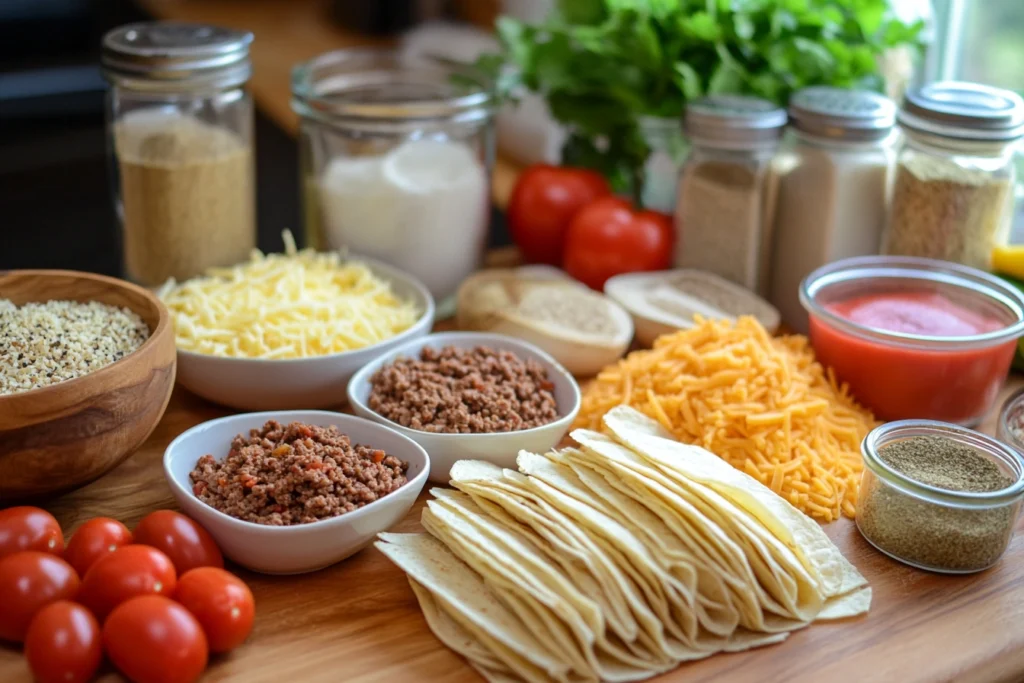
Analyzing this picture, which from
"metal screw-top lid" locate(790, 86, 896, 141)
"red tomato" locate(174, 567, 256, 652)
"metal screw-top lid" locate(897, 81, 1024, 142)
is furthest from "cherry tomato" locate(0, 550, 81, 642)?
"metal screw-top lid" locate(897, 81, 1024, 142)

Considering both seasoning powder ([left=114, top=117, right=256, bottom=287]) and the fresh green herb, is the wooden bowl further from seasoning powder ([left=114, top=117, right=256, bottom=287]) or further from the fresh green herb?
the fresh green herb

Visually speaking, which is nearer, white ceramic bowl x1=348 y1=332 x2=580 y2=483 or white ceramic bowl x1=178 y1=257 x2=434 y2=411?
white ceramic bowl x1=348 y1=332 x2=580 y2=483

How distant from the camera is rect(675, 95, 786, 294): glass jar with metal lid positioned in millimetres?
1982

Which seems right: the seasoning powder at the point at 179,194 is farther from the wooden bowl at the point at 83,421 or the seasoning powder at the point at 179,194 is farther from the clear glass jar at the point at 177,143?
the wooden bowl at the point at 83,421

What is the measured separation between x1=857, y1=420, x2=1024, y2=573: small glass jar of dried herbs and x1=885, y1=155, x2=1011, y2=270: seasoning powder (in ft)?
1.65

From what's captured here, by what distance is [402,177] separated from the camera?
205 centimetres

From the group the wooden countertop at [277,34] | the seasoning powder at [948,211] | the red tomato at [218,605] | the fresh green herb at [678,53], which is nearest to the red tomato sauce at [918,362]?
the seasoning powder at [948,211]

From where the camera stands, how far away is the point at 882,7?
7.13ft

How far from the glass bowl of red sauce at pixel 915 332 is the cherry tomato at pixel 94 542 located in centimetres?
114

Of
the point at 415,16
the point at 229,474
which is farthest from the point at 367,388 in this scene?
the point at 415,16

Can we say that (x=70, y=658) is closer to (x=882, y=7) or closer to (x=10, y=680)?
(x=10, y=680)

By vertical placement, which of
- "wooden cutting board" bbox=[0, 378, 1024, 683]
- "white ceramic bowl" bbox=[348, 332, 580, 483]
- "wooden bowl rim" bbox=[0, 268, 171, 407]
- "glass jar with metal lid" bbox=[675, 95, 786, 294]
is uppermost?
"glass jar with metal lid" bbox=[675, 95, 786, 294]

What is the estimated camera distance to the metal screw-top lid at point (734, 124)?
6.46ft

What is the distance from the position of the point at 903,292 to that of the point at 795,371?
1.04 ft
